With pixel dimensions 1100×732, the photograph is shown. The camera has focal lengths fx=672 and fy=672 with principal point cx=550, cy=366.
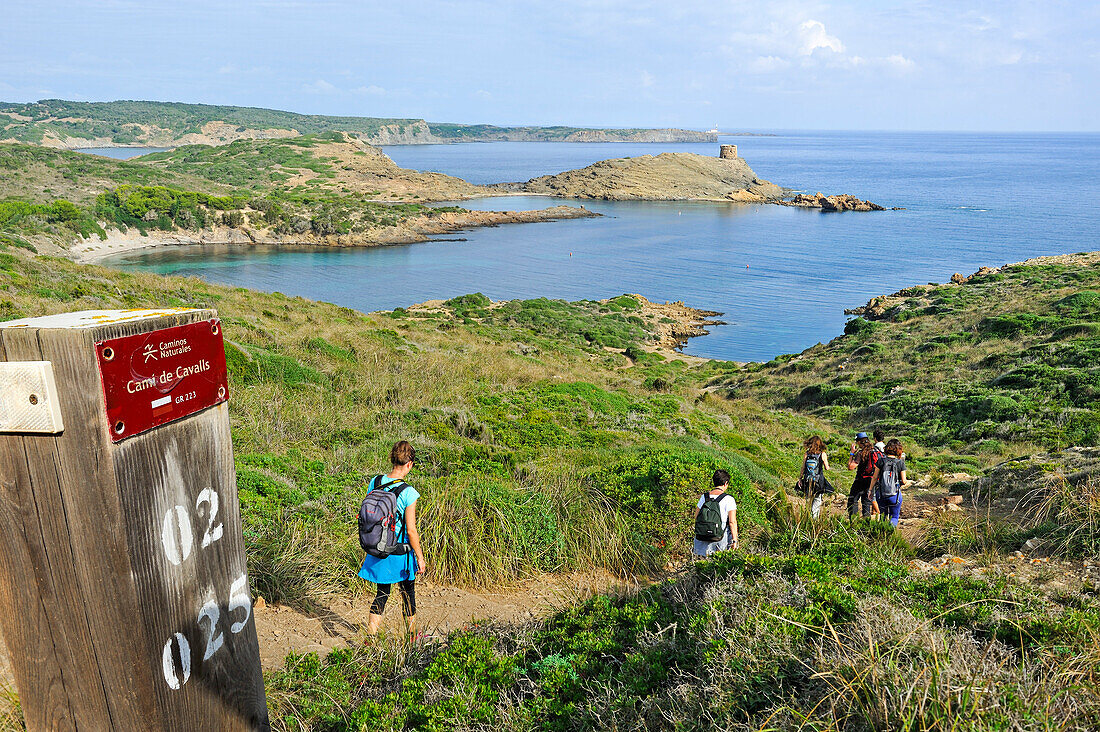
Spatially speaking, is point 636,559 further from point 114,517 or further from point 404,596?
point 114,517

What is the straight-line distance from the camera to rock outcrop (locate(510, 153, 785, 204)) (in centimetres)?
12231

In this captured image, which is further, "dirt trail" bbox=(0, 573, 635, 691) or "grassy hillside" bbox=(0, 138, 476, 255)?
"grassy hillside" bbox=(0, 138, 476, 255)

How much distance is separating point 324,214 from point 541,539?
81.4 meters

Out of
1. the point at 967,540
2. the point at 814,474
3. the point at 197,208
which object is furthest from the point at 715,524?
the point at 197,208

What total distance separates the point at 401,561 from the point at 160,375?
294 cm

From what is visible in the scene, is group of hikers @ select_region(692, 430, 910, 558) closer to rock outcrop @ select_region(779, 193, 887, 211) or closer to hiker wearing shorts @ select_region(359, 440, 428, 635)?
hiker wearing shorts @ select_region(359, 440, 428, 635)

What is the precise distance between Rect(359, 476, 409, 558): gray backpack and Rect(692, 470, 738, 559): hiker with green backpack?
2490 mm

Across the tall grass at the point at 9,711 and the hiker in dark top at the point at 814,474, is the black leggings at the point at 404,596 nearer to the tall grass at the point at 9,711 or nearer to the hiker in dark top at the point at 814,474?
the tall grass at the point at 9,711

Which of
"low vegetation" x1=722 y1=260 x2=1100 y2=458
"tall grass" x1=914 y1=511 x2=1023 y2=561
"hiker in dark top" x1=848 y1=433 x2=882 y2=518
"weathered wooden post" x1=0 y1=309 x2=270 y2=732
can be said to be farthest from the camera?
"low vegetation" x1=722 y1=260 x2=1100 y2=458

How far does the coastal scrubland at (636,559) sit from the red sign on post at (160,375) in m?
1.81

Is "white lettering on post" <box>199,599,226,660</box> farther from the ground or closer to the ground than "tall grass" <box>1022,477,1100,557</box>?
farther from the ground

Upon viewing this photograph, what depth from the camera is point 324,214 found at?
79.9 m

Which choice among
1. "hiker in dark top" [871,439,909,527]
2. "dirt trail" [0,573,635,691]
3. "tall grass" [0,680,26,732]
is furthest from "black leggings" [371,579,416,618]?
"hiker in dark top" [871,439,909,527]

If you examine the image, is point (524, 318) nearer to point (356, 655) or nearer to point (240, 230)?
point (356, 655)
